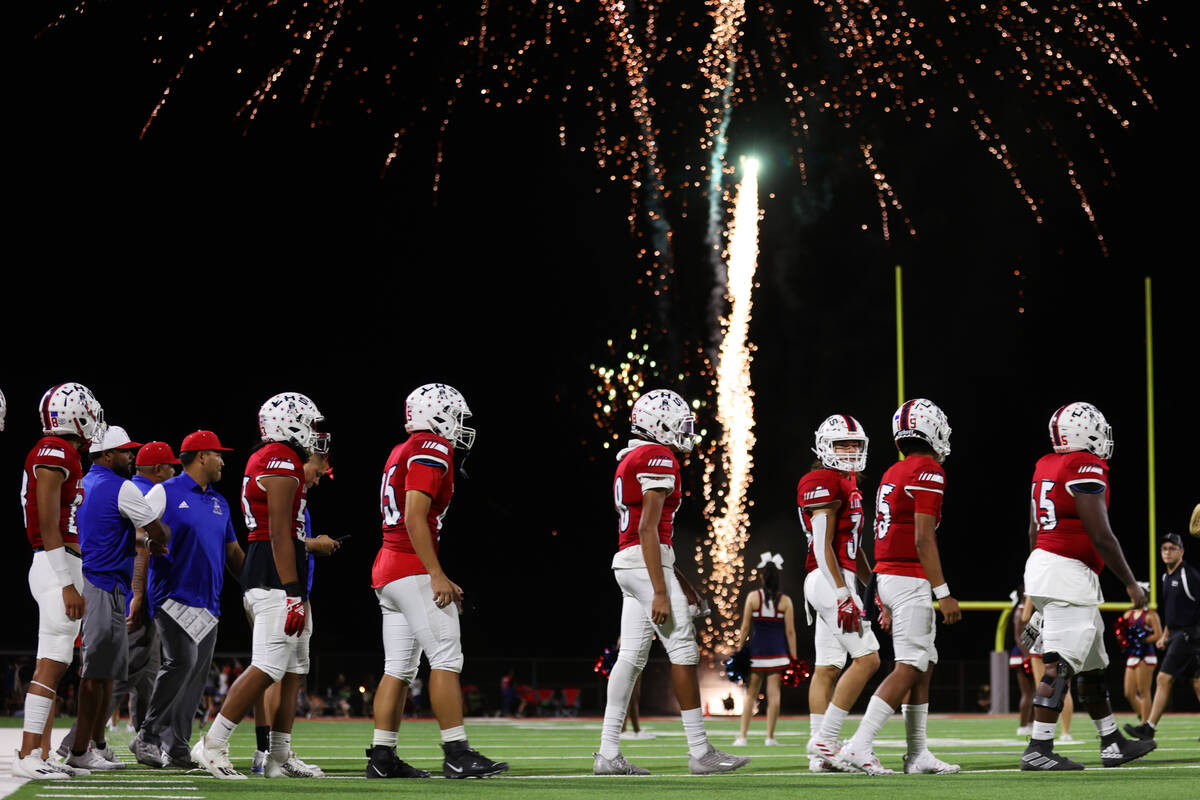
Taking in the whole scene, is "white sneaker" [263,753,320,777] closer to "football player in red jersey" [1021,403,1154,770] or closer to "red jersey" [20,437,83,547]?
"red jersey" [20,437,83,547]

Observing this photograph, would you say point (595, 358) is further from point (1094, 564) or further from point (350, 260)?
point (1094, 564)

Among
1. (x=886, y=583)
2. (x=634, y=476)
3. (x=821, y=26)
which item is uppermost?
(x=821, y=26)

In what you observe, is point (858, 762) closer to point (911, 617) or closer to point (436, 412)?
point (911, 617)

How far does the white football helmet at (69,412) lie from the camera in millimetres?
9047

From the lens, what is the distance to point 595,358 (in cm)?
4244

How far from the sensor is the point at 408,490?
27.7 feet

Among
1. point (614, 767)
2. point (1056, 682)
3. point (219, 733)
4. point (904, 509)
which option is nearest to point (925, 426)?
point (904, 509)

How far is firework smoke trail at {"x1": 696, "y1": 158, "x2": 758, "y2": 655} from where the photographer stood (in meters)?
32.6

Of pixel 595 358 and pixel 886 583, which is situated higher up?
pixel 595 358

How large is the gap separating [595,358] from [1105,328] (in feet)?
46.6

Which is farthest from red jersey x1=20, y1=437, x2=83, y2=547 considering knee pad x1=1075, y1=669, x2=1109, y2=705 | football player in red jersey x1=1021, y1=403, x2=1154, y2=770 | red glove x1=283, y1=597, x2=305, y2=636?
knee pad x1=1075, y1=669, x2=1109, y2=705

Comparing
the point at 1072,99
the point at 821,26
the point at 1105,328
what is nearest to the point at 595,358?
the point at 1105,328

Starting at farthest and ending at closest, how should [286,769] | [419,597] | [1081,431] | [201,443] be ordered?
1. [201,443]
2. [1081,431]
3. [286,769]
4. [419,597]

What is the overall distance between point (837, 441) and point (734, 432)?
27433mm
